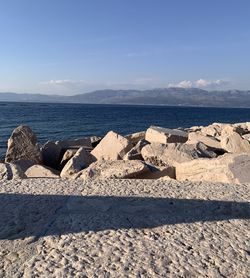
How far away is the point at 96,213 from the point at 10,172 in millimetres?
→ 2824

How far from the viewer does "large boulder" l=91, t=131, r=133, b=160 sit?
9.45 meters

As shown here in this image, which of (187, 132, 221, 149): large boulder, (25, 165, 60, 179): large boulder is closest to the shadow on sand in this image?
(25, 165, 60, 179): large boulder

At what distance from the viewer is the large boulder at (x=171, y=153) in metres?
8.14

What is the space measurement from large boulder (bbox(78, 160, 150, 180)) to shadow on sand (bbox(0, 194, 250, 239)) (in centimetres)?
126

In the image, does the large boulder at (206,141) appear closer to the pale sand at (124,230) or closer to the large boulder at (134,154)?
the large boulder at (134,154)

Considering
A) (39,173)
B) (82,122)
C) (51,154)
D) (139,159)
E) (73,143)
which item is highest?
(139,159)

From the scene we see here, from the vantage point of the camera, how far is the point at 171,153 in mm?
8266

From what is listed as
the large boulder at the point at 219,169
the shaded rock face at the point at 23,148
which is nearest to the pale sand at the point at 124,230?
the large boulder at the point at 219,169

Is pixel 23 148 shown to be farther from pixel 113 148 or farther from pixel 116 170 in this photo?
Result: pixel 116 170

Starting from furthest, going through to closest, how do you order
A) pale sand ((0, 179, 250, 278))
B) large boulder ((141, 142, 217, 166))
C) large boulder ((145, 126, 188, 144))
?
large boulder ((145, 126, 188, 144)) → large boulder ((141, 142, 217, 166)) → pale sand ((0, 179, 250, 278))

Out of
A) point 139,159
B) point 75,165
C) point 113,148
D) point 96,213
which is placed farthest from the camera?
point 113,148

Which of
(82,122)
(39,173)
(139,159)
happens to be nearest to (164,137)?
(139,159)

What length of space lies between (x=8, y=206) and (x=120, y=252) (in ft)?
5.62

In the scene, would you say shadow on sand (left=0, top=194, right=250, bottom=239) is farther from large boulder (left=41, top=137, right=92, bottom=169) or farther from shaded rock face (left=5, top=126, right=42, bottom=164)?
large boulder (left=41, top=137, right=92, bottom=169)
